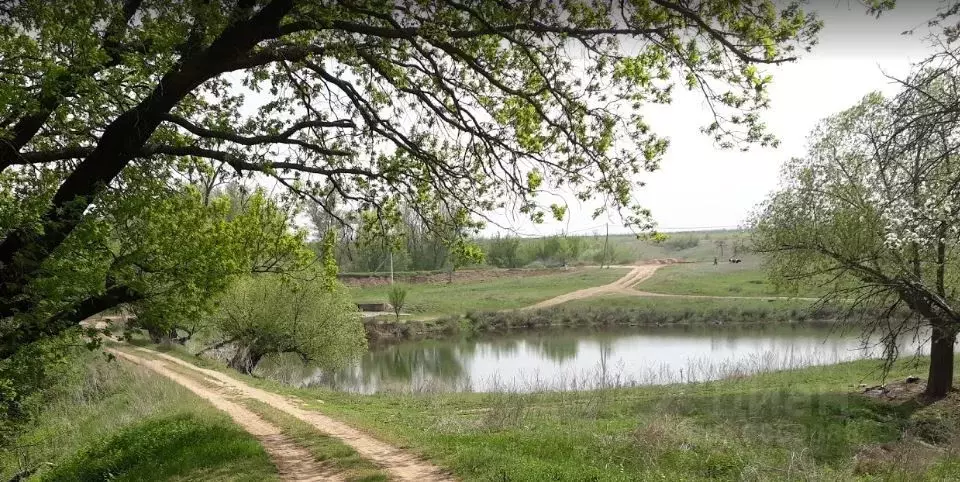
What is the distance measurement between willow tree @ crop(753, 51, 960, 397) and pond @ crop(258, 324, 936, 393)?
5670 millimetres

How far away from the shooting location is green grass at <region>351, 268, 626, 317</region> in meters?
57.8

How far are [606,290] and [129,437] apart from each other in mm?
57429

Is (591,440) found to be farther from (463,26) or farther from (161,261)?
(161,261)

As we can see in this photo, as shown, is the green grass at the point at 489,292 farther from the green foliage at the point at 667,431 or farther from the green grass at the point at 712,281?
the green foliage at the point at 667,431

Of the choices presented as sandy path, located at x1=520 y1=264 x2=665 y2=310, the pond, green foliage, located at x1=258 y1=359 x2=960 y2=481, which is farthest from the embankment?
green foliage, located at x1=258 y1=359 x2=960 y2=481

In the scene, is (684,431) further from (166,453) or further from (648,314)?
(648,314)

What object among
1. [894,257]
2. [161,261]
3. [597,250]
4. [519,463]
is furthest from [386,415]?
[597,250]

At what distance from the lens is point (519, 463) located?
26.5ft

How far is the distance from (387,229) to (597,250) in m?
98.5

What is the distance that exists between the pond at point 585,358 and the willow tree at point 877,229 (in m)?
5.67

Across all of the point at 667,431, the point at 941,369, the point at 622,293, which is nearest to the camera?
the point at 667,431

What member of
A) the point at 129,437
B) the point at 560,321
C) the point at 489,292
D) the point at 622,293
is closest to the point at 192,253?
the point at 129,437

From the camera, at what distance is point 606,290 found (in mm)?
67125

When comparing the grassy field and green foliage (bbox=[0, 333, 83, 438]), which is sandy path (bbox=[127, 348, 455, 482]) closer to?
the grassy field
